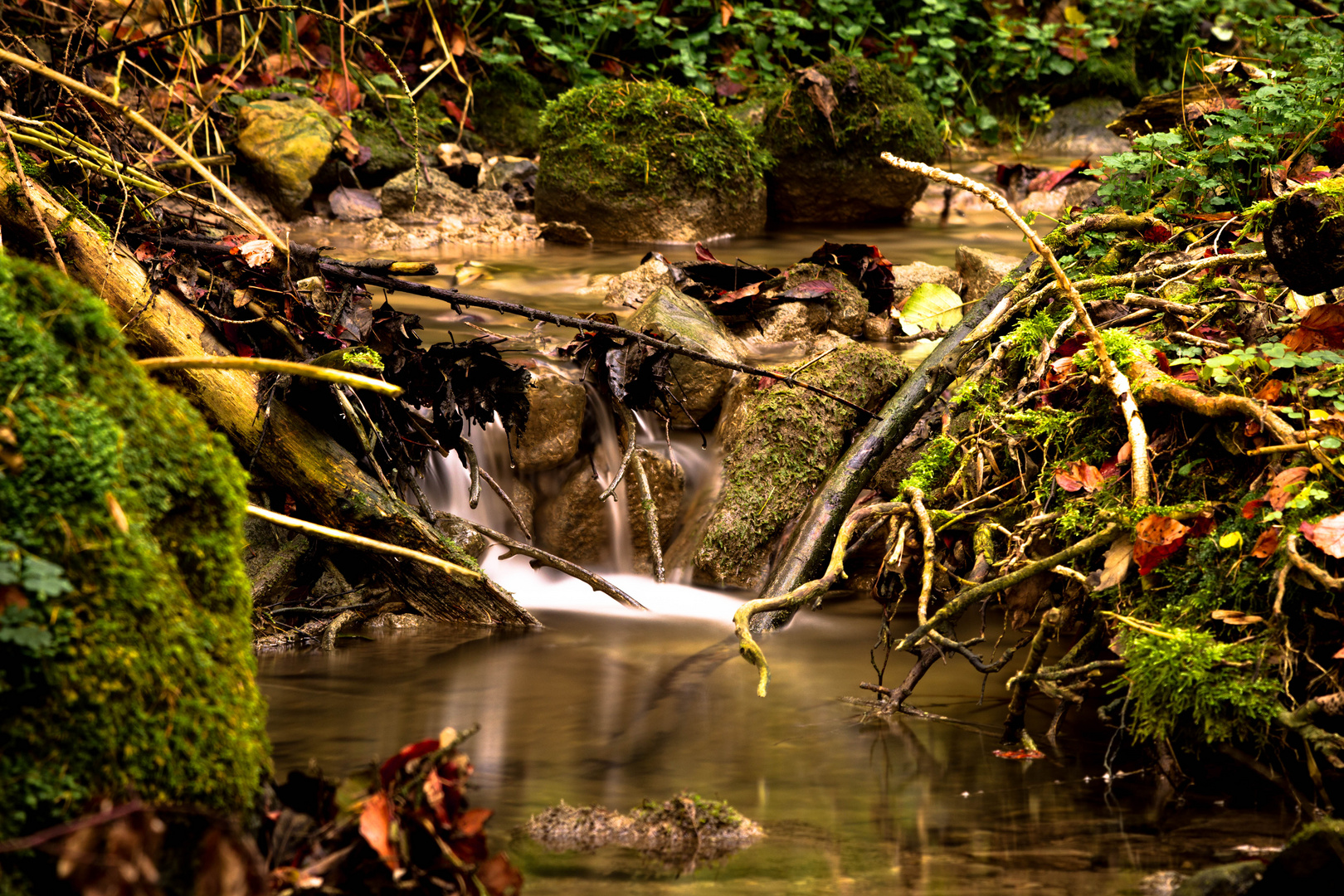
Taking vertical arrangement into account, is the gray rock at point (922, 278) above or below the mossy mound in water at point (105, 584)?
above

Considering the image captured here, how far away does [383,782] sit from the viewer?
1644 mm

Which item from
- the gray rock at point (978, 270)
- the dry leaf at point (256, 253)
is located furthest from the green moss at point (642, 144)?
the dry leaf at point (256, 253)

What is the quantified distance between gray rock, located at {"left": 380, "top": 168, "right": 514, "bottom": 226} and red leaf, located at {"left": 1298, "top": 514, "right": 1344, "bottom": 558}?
7.35 meters

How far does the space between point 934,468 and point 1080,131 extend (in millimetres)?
10394

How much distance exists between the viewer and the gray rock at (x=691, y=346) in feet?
16.0

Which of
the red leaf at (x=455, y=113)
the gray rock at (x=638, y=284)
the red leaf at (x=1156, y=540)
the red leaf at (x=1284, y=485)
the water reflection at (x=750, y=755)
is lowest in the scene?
the water reflection at (x=750, y=755)

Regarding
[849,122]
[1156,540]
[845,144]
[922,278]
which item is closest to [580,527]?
[1156,540]

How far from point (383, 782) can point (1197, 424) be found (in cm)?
227

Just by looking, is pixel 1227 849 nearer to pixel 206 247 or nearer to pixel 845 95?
pixel 206 247

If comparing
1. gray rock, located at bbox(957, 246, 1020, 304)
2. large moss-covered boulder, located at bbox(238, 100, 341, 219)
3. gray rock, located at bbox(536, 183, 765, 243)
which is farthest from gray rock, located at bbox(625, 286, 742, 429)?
large moss-covered boulder, located at bbox(238, 100, 341, 219)

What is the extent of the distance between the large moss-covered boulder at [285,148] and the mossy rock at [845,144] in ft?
12.2

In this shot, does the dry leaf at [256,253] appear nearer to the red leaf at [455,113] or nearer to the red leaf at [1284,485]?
the red leaf at [1284,485]

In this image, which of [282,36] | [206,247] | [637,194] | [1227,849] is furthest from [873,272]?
[282,36]

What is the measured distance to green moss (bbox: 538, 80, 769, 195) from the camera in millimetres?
8406
